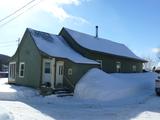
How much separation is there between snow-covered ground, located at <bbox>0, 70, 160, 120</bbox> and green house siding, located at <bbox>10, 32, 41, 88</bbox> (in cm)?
216

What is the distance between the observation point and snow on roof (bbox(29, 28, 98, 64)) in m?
27.1

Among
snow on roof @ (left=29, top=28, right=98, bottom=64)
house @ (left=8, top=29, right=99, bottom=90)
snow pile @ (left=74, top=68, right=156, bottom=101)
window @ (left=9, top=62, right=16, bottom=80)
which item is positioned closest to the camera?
snow pile @ (left=74, top=68, right=156, bottom=101)

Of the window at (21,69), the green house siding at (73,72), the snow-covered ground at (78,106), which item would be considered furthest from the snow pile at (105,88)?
the window at (21,69)

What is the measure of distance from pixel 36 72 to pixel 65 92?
3415 mm

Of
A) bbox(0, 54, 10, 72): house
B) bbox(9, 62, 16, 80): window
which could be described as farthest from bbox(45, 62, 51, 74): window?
bbox(0, 54, 10, 72): house

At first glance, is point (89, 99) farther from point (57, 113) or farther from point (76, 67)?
point (57, 113)

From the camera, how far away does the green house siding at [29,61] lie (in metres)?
26.7

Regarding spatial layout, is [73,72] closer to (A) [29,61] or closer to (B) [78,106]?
(A) [29,61]

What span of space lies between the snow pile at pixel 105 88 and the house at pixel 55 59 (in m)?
1.58

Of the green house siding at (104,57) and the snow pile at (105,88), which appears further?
the green house siding at (104,57)

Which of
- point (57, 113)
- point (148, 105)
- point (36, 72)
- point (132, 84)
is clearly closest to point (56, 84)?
point (36, 72)

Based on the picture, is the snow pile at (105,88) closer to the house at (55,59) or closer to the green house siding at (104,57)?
the house at (55,59)

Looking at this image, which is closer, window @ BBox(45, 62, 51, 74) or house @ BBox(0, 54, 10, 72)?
window @ BBox(45, 62, 51, 74)

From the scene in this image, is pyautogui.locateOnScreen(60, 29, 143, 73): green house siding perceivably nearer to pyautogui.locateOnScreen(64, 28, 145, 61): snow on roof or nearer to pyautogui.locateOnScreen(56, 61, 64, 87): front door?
pyautogui.locateOnScreen(64, 28, 145, 61): snow on roof
